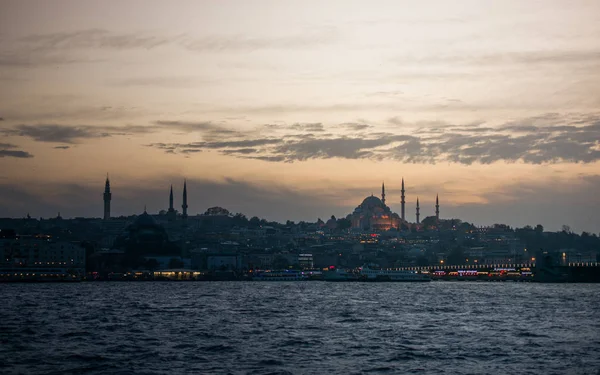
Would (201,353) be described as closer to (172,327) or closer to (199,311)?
(172,327)

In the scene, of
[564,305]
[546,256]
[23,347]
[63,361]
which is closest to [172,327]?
[23,347]

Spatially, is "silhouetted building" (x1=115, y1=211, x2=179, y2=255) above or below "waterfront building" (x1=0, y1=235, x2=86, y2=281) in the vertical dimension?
above

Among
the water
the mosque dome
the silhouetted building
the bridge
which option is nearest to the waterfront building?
the silhouetted building

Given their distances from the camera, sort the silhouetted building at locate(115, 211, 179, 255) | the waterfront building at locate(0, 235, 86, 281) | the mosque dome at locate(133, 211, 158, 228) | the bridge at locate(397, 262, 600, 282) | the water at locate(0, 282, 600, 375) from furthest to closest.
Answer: the mosque dome at locate(133, 211, 158, 228) < the silhouetted building at locate(115, 211, 179, 255) < the bridge at locate(397, 262, 600, 282) < the waterfront building at locate(0, 235, 86, 281) < the water at locate(0, 282, 600, 375)

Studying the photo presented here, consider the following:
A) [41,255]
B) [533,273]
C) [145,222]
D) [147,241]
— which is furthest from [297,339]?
[145,222]

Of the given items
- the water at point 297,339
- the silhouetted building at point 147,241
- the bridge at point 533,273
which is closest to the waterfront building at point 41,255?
the silhouetted building at point 147,241

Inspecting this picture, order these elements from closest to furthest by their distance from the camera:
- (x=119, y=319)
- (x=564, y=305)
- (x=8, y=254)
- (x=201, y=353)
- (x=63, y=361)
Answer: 1. (x=63, y=361)
2. (x=201, y=353)
3. (x=119, y=319)
4. (x=564, y=305)
5. (x=8, y=254)

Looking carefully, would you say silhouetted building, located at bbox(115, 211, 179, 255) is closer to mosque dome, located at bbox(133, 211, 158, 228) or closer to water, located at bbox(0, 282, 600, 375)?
mosque dome, located at bbox(133, 211, 158, 228)

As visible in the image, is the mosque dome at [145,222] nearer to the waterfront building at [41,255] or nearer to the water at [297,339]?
the waterfront building at [41,255]
